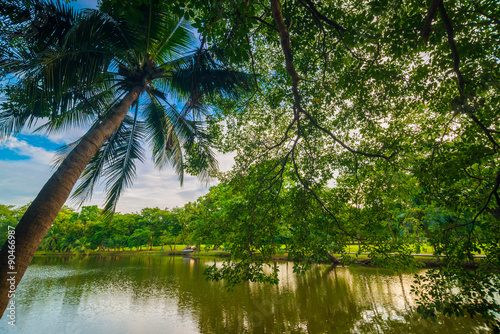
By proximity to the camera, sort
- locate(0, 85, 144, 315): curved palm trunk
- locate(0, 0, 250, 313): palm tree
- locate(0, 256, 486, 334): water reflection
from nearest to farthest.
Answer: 1. locate(0, 85, 144, 315): curved palm trunk
2. locate(0, 0, 250, 313): palm tree
3. locate(0, 256, 486, 334): water reflection

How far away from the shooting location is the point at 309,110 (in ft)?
16.7

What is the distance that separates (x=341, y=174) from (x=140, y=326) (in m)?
8.50

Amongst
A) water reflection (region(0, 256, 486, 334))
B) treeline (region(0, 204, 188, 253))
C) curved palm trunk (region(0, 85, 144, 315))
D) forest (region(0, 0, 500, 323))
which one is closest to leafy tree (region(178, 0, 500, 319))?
forest (region(0, 0, 500, 323))

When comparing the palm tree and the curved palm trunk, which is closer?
the curved palm trunk

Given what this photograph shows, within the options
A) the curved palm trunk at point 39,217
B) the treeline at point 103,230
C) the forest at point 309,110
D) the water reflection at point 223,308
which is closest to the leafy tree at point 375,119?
the forest at point 309,110

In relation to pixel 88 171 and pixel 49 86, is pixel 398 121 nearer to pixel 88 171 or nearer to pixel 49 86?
pixel 49 86

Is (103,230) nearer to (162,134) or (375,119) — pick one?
(162,134)

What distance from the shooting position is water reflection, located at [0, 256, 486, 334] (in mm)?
7133

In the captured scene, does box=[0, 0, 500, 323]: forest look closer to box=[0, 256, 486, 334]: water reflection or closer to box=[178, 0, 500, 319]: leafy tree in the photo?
box=[178, 0, 500, 319]: leafy tree

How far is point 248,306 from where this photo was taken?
905 centimetres

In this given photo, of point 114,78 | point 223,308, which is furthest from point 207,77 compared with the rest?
point 223,308

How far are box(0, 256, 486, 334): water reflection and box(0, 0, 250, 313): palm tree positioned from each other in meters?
5.07

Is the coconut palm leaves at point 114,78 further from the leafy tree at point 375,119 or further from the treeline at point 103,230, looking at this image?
the treeline at point 103,230

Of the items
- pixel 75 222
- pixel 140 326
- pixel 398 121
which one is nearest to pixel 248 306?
pixel 140 326
